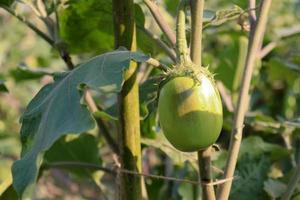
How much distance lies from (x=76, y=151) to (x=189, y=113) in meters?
0.57

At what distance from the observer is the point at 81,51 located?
3.98 ft

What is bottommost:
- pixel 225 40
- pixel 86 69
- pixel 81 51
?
pixel 225 40

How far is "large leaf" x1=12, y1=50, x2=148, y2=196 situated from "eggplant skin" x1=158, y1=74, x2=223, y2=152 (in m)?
0.06

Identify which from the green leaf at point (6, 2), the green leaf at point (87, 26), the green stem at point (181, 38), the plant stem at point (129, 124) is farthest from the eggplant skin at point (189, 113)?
the green leaf at point (6, 2)

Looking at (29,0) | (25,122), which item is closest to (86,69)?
(25,122)

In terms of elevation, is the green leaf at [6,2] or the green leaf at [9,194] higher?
the green leaf at [6,2]

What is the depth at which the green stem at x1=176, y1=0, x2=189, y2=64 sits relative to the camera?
74 centimetres

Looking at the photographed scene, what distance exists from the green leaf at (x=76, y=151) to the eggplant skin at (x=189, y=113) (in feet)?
1.75

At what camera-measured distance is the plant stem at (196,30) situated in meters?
0.75

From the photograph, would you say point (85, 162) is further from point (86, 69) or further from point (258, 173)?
point (86, 69)

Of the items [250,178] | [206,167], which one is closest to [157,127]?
[250,178]

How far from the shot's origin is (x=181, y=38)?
0.75 metres

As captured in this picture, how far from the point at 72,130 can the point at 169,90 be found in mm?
116

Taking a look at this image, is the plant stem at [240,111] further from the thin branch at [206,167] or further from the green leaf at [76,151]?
the green leaf at [76,151]
